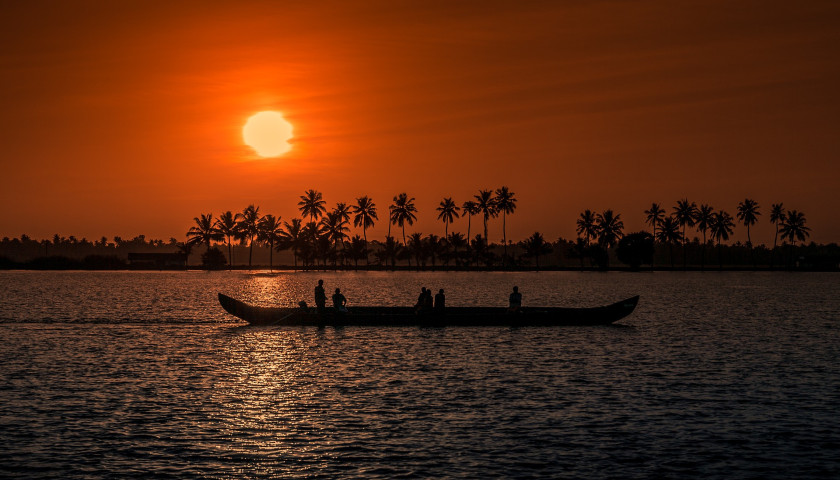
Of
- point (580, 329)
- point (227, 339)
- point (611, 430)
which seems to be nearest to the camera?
point (611, 430)

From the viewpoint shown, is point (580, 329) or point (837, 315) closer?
point (580, 329)

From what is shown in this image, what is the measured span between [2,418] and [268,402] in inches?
324

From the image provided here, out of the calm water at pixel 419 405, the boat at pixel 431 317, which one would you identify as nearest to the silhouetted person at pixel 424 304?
the boat at pixel 431 317

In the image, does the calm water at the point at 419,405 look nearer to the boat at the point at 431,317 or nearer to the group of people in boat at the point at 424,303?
the boat at the point at 431,317

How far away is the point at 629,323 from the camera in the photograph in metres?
66.0

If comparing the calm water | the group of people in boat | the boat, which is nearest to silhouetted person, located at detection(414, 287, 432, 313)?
the group of people in boat

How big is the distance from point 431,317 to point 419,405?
25004 mm

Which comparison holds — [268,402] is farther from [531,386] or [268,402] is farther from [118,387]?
[531,386]

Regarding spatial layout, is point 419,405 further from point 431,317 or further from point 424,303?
point 424,303

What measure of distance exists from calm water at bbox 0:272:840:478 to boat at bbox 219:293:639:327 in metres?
1.12

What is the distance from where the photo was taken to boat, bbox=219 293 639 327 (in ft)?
176

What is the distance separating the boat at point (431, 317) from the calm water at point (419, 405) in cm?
112

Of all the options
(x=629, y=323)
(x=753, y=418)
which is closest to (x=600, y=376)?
(x=753, y=418)

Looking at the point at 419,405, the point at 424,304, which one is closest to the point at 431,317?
the point at 424,304
